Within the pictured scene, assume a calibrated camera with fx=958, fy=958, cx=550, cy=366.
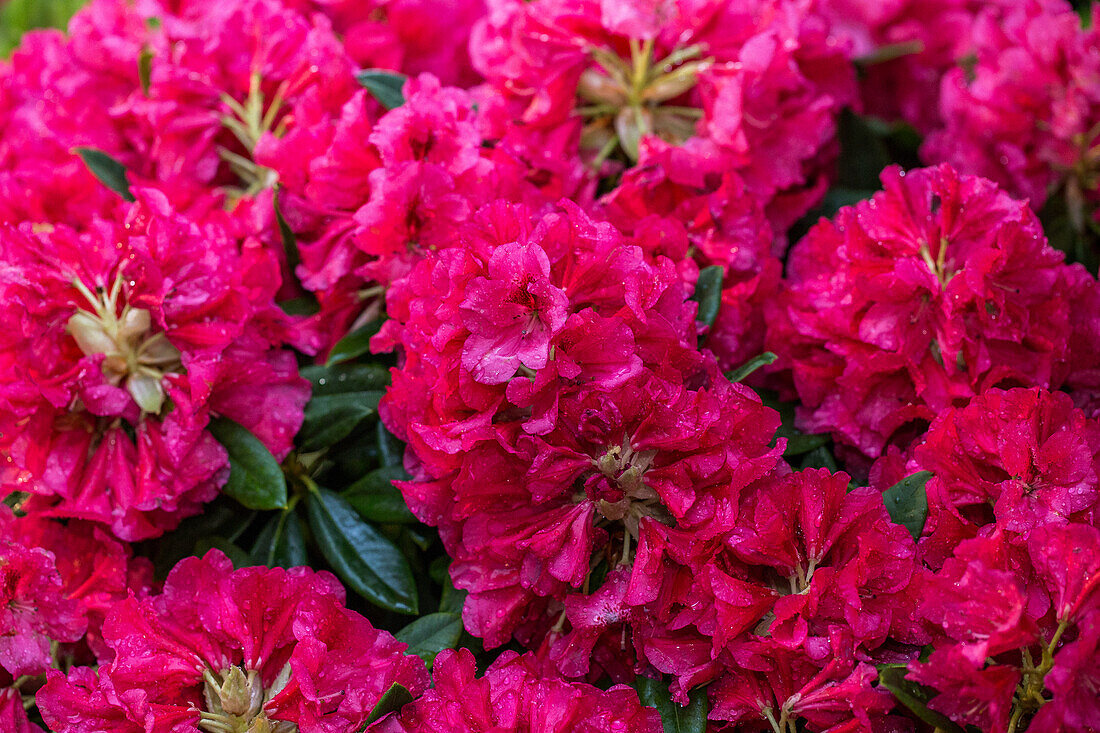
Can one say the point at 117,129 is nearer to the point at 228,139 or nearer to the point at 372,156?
the point at 228,139

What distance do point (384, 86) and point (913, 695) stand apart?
853 mm

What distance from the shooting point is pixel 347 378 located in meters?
1.06

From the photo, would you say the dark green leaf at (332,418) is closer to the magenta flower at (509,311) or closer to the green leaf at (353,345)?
the green leaf at (353,345)

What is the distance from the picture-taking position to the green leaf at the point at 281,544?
39.8 inches

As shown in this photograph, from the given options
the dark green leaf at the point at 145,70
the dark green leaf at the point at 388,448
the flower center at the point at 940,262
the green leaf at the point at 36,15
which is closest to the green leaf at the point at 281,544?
the dark green leaf at the point at 388,448

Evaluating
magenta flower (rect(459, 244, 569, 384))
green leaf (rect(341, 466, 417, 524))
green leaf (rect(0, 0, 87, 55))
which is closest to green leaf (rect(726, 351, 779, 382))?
magenta flower (rect(459, 244, 569, 384))

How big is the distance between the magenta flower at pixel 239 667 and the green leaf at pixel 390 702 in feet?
0.07

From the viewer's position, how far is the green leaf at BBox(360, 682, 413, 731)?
749mm

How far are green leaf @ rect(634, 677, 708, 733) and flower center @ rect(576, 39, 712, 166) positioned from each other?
0.59 metres

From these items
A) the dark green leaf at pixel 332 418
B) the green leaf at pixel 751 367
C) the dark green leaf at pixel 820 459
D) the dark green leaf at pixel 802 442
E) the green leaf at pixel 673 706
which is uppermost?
the green leaf at pixel 751 367

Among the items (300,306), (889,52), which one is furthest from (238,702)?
(889,52)

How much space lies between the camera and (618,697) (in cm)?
77

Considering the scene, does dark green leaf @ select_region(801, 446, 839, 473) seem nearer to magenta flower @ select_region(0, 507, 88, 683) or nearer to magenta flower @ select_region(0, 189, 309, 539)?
magenta flower @ select_region(0, 189, 309, 539)

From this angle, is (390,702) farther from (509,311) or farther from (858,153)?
(858,153)
